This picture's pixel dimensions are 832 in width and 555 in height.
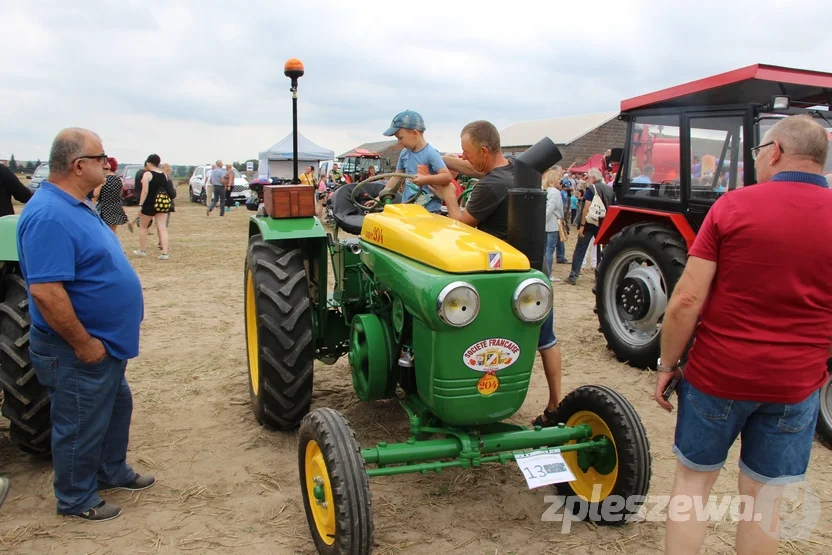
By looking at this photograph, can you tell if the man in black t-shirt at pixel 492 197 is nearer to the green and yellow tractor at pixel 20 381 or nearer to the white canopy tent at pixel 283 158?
the green and yellow tractor at pixel 20 381

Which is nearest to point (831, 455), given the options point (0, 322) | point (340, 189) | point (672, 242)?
point (672, 242)

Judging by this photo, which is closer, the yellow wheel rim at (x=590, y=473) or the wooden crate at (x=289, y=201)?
the yellow wheel rim at (x=590, y=473)

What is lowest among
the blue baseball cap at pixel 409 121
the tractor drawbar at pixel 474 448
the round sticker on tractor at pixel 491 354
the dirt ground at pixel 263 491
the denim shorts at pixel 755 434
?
the dirt ground at pixel 263 491

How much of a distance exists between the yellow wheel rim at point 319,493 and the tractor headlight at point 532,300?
0.91 metres

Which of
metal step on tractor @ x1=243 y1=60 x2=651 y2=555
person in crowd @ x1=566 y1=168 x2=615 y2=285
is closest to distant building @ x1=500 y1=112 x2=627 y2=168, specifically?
person in crowd @ x1=566 y1=168 x2=615 y2=285

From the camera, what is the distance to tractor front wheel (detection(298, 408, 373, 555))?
2.14m

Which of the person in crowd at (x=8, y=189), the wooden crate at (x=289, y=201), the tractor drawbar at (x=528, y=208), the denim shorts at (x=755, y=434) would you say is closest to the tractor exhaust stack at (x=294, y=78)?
the wooden crate at (x=289, y=201)

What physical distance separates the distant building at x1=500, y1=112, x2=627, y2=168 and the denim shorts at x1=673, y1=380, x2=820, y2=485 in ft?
75.5

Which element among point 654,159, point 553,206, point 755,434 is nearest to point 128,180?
point 553,206

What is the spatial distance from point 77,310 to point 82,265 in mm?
183

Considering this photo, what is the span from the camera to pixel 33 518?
2645mm

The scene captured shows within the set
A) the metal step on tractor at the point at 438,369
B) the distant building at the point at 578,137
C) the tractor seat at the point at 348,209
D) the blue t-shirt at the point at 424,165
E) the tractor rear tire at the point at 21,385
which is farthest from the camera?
the distant building at the point at 578,137

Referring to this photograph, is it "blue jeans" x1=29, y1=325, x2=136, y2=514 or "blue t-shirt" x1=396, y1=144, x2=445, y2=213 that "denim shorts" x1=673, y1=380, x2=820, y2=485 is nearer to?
"blue t-shirt" x1=396, y1=144, x2=445, y2=213

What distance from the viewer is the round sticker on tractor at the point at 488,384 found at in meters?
2.39
